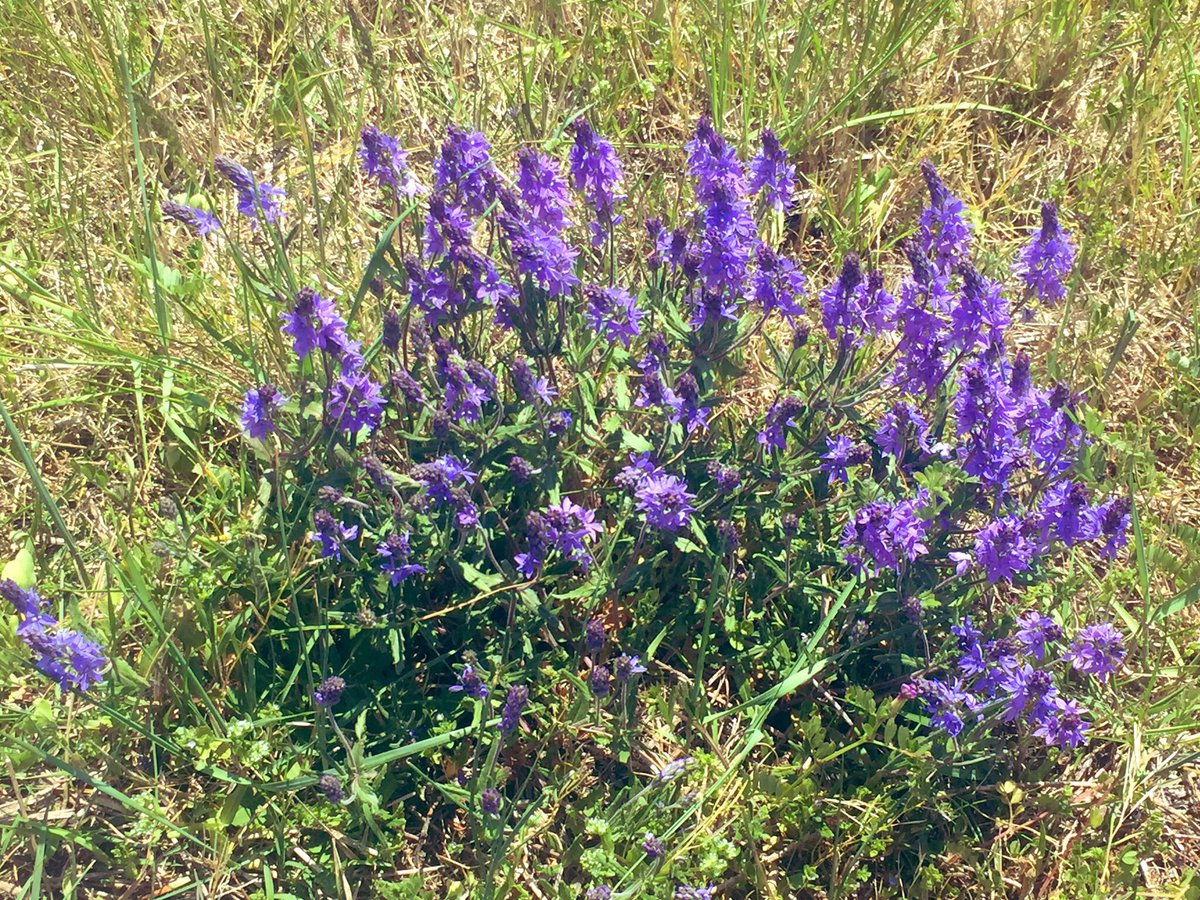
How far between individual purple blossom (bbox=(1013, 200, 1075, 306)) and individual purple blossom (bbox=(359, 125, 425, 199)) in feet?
5.23

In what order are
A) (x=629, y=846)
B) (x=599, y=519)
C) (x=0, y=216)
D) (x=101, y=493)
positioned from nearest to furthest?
(x=629, y=846) → (x=599, y=519) → (x=101, y=493) → (x=0, y=216)

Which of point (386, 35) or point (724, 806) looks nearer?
point (724, 806)

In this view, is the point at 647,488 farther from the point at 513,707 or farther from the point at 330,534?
the point at 330,534

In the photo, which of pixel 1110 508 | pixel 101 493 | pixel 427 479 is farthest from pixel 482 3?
pixel 1110 508

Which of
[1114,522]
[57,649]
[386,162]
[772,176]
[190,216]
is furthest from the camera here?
[772,176]

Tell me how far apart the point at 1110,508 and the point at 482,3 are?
347 centimetres

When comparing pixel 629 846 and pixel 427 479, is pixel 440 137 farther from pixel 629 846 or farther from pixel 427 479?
pixel 629 846

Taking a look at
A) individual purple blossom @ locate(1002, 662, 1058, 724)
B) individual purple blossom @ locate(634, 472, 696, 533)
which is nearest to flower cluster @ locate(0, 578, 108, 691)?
individual purple blossom @ locate(634, 472, 696, 533)

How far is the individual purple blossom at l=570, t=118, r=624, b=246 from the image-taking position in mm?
2639

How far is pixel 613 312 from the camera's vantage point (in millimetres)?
A: 2666

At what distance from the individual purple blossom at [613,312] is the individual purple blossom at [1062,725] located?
1395 millimetres

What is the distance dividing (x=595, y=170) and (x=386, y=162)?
1.78ft

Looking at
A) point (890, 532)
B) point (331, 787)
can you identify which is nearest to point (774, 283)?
point (890, 532)

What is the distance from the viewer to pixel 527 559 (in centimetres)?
259
